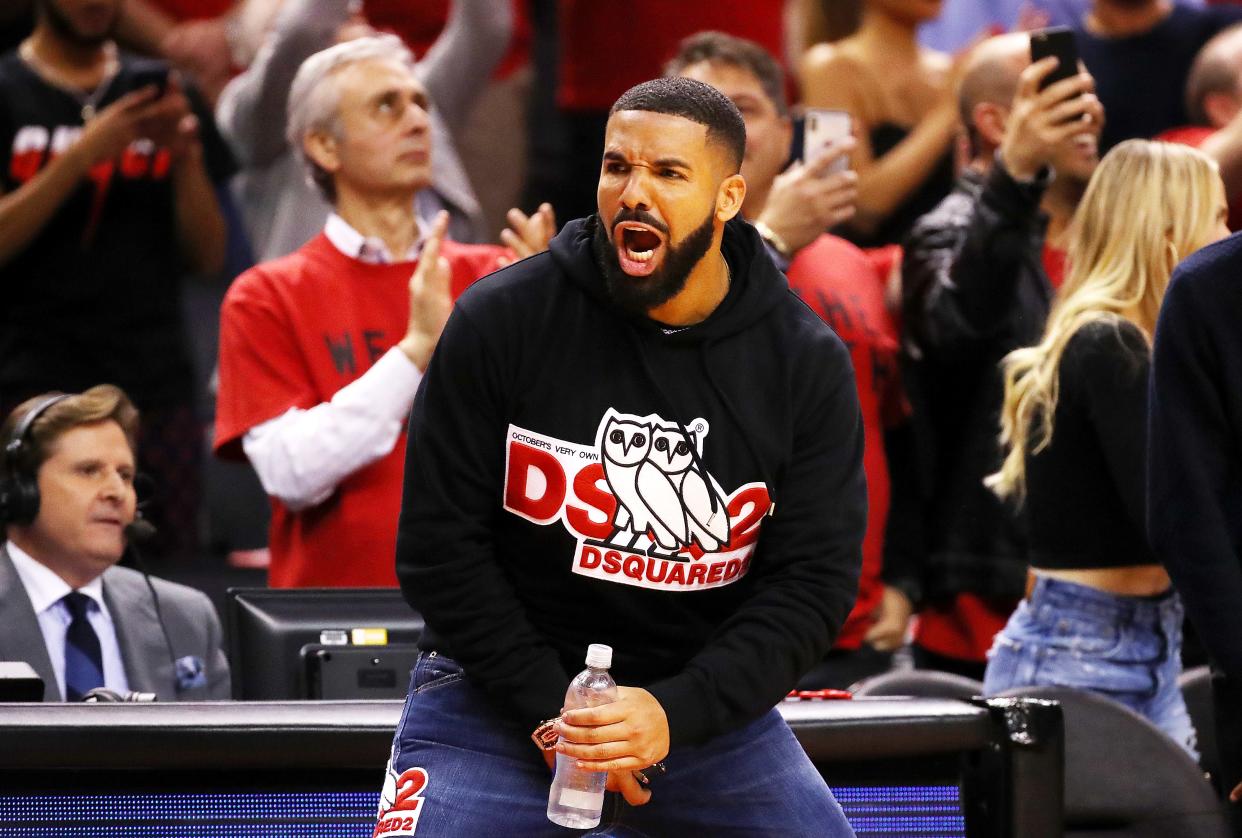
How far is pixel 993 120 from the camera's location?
517 cm

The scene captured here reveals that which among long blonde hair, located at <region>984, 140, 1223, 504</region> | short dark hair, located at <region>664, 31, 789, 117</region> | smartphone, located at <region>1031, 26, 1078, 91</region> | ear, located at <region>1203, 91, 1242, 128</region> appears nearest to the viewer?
long blonde hair, located at <region>984, 140, 1223, 504</region>

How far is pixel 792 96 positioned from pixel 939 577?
255 cm

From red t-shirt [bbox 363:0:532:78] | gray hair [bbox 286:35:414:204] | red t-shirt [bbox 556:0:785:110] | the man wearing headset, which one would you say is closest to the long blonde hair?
gray hair [bbox 286:35:414:204]

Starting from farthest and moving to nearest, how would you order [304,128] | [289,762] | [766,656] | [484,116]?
[484,116] → [304,128] → [289,762] → [766,656]

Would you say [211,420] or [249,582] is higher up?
[211,420]

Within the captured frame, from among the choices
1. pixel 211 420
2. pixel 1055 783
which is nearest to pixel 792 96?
pixel 211 420

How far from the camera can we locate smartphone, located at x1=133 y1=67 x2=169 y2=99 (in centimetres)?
534

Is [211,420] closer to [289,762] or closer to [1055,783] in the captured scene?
[289,762]

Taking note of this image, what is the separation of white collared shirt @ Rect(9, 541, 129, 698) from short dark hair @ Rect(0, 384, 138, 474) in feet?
0.66

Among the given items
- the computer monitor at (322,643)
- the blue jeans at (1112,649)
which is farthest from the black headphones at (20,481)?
the blue jeans at (1112,649)

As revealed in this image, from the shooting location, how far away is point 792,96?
6.86 metres

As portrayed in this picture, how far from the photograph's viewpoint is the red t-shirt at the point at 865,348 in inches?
188

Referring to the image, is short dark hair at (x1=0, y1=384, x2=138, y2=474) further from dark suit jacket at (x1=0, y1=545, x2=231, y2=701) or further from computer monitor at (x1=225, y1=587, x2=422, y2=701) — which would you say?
computer monitor at (x1=225, y1=587, x2=422, y2=701)

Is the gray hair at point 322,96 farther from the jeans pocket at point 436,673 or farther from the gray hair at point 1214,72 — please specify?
the gray hair at point 1214,72
